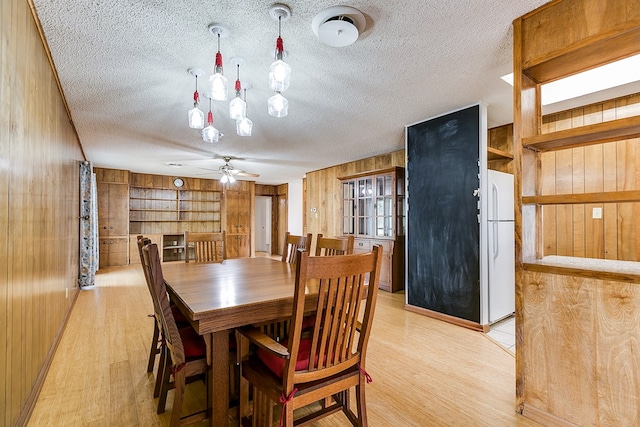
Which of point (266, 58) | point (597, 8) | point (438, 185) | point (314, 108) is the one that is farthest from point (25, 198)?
point (438, 185)

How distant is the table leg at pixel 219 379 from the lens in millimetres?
1507

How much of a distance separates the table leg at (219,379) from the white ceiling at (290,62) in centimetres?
184

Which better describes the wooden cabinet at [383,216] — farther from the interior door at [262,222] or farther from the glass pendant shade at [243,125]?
the interior door at [262,222]

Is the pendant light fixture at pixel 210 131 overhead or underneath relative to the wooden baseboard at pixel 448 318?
overhead

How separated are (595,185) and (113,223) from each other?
8.81 metres

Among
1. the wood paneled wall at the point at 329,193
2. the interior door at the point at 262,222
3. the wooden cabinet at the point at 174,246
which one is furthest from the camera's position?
the interior door at the point at 262,222

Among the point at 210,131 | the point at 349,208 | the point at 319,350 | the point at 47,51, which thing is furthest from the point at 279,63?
the point at 349,208

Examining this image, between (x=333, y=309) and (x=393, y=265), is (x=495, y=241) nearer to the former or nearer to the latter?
(x=393, y=265)

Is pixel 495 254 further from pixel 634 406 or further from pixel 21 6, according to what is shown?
pixel 21 6

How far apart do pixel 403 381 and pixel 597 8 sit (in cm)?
254

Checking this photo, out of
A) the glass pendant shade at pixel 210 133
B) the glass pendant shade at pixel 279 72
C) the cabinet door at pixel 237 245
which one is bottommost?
the cabinet door at pixel 237 245

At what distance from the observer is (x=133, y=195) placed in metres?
7.79

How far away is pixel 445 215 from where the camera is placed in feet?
11.2

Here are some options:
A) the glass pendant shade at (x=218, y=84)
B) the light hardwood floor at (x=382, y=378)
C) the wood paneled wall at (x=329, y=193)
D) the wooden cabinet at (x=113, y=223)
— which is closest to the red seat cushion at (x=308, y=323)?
the light hardwood floor at (x=382, y=378)
